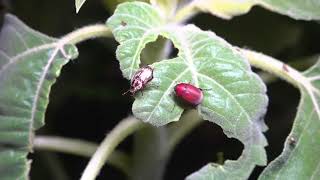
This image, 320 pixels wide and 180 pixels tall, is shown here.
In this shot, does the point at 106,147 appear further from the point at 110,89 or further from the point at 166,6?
the point at 110,89

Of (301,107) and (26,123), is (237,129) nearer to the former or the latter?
(301,107)

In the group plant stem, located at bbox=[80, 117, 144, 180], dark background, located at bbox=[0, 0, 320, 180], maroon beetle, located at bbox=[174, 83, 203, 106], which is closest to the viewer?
maroon beetle, located at bbox=[174, 83, 203, 106]

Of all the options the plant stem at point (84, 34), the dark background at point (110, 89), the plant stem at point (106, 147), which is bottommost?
the dark background at point (110, 89)

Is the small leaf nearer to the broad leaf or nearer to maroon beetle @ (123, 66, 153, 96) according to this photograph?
the broad leaf

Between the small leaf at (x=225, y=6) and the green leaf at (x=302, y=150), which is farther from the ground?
the small leaf at (x=225, y=6)

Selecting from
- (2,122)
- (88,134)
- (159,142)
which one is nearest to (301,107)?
(159,142)

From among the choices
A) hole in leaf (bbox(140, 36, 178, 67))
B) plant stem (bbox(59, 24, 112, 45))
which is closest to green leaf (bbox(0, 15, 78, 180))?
Answer: plant stem (bbox(59, 24, 112, 45))

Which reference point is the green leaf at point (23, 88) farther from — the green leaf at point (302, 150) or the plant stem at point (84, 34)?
the green leaf at point (302, 150)

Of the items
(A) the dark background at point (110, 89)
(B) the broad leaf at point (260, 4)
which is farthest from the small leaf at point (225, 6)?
(A) the dark background at point (110, 89)
